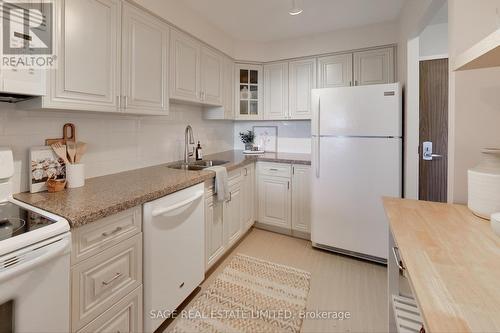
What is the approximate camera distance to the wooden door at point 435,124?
2.59 m

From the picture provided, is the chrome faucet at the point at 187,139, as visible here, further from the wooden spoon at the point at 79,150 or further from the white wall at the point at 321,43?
the white wall at the point at 321,43

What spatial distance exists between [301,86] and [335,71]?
A: 1.38 feet

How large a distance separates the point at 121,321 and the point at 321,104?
2247 millimetres

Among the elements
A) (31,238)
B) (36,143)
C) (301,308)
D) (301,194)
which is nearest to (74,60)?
(36,143)

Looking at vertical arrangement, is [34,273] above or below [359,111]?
below

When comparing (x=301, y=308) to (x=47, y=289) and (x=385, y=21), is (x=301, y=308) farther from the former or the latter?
(x=385, y=21)

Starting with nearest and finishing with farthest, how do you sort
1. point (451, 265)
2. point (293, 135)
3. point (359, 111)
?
point (451, 265), point (359, 111), point (293, 135)

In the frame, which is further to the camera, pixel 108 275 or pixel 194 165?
pixel 194 165

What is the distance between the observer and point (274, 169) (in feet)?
9.33

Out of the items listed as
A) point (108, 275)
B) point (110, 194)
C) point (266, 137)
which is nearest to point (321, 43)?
point (266, 137)

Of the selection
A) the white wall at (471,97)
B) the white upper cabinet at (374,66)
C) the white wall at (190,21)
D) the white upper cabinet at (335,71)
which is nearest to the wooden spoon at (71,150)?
the white wall at (190,21)

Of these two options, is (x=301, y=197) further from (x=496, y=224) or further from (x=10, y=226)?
(x=10, y=226)

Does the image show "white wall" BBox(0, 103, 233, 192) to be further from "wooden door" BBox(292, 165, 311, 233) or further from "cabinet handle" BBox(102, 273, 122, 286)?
"wooden door" BBox(292, 165, 311, 233)

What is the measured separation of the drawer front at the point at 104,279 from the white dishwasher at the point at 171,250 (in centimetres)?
7
